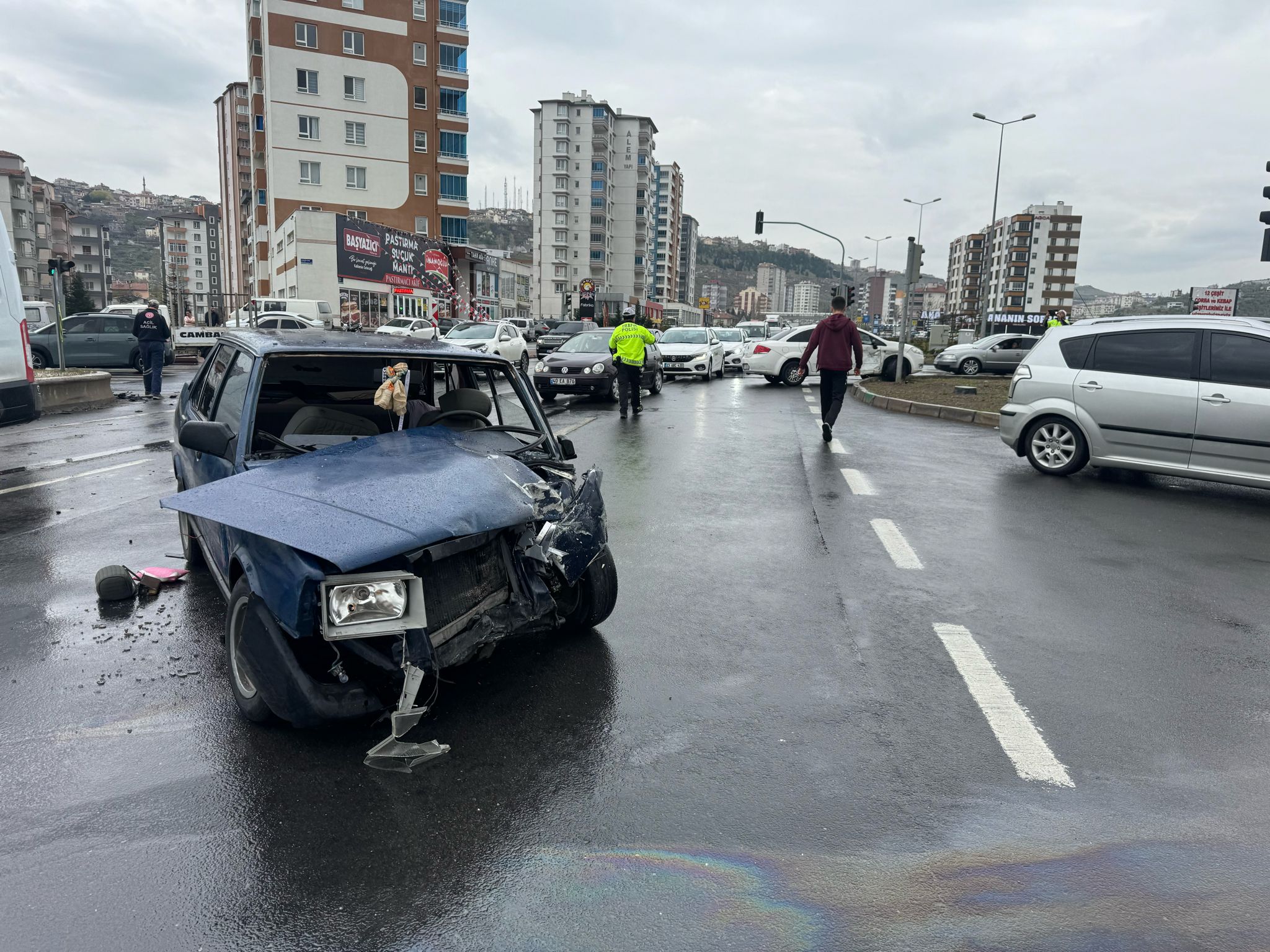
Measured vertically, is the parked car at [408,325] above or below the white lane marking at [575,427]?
above

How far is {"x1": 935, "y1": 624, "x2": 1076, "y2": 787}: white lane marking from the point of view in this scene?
3449 millimetres

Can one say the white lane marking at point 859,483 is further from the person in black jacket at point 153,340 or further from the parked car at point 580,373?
the person in black jacket at point 153,340

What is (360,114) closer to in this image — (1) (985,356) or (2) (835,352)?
(1) (985,356)

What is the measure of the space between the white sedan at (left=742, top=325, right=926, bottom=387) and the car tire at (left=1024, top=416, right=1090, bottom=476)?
12901mm

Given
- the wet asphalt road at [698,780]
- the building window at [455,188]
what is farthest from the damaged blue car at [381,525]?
the building window at [455,188]

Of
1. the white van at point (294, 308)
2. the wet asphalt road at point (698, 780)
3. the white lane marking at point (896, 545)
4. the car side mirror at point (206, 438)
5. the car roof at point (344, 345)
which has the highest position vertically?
the white van at point (294, 308)

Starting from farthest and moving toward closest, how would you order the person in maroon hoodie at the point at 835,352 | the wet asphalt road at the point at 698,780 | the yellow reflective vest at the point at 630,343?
1. the yellow reflective vest at the point at 630,343
2. the person in maroon hoodie at the point at 835,352
3. the wet asphalt road at the point at 698,780

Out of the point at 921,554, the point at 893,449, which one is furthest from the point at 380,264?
the point at 921,554

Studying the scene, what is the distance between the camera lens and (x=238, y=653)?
3584 millimetres

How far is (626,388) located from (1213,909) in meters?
13.2

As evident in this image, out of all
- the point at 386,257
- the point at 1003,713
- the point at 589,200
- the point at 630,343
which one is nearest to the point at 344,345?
the point at 1003,713

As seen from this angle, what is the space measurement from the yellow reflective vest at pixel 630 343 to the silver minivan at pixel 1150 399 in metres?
6.35

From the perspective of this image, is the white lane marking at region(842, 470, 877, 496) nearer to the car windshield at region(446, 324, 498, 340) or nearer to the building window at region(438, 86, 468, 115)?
the car windshield at region(446, 324, 498, 340)

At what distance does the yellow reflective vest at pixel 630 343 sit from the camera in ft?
48.9
